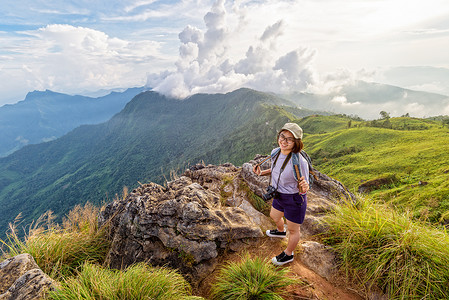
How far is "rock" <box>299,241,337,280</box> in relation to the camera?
194 inches

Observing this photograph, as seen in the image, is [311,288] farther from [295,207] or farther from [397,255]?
[397,255]

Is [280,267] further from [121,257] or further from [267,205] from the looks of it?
[121,257]

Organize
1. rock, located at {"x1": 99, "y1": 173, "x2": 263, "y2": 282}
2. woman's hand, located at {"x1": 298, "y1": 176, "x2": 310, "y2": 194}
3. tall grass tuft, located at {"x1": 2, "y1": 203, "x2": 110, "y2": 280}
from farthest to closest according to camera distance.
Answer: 1. rock, located at {"x1": 99, "y1": 173, "x2": 263, "y2": 282}
2. tall grass tuft, located at {"x1": 2, "y1": 203, "x2": 110, "y2": 280}
3. woman's hand, located at {"x1": 298, "y1": 176, "x2": 310, "y2": 194}

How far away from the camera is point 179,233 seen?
20.1 feet

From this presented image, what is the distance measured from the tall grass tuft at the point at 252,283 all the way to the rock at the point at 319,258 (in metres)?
1.14

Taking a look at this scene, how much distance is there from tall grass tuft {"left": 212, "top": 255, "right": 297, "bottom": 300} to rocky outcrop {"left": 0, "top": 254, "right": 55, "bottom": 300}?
10.4 feet

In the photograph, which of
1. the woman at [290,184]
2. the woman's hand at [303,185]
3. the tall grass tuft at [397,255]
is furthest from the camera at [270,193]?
the tall grass tuft at [397,255]

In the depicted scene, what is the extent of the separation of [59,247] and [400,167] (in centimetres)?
4038

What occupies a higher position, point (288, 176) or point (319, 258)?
point (288, 176)

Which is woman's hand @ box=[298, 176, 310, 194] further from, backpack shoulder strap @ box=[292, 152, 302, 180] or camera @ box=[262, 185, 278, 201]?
camera @ box=[262, 185, 278, 201]

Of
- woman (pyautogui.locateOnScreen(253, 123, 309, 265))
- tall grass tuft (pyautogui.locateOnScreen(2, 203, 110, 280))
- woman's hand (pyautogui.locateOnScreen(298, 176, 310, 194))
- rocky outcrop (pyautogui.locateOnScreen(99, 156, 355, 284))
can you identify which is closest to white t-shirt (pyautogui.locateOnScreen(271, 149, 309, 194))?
woman (pyautogui.locateOnScreen(253, 123, 309, 265))

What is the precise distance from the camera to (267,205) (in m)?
8.07

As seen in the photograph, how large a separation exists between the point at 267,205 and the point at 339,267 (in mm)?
3364

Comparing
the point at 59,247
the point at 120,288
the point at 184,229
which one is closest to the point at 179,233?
the point at 184,229
